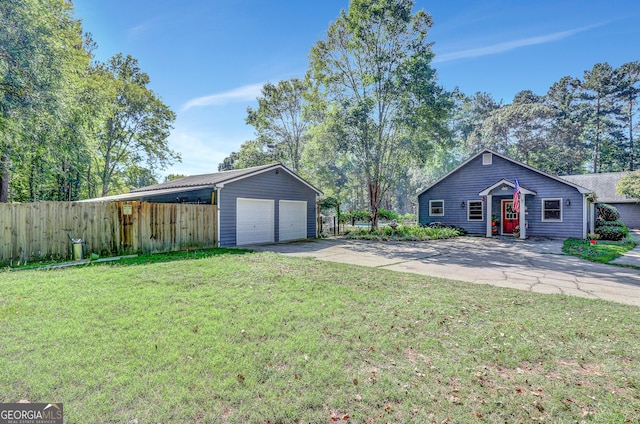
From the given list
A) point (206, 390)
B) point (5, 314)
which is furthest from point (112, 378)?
point (5, 314)

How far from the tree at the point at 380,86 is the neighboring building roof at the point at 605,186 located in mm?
14644

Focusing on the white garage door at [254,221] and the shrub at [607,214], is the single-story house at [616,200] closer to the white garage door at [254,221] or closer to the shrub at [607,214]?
the shrub at [607,214]

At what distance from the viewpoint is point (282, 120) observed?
99.7 feet

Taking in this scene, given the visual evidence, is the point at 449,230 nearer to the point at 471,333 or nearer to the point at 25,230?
the point at 471,333

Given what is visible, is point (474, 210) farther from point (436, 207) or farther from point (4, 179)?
point (4, 179)

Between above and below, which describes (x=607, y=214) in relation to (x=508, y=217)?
above

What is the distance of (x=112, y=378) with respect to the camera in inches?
100

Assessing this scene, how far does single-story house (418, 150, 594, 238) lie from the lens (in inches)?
593

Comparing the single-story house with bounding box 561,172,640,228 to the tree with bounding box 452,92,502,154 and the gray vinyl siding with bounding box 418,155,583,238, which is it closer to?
the gray vinyl siding with bounding box 418,155,583,238

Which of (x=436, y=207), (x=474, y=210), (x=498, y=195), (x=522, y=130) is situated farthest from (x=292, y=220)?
(x=522, y=130)

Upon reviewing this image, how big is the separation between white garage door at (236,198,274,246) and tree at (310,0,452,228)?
5.81 metres

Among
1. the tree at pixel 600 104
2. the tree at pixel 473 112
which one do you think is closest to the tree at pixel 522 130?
the tree at pixel 600 104

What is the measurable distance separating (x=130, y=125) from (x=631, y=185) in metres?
34.1

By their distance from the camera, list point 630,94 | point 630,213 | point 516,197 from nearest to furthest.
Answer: point 516,197, point 630,213, point 630,94
